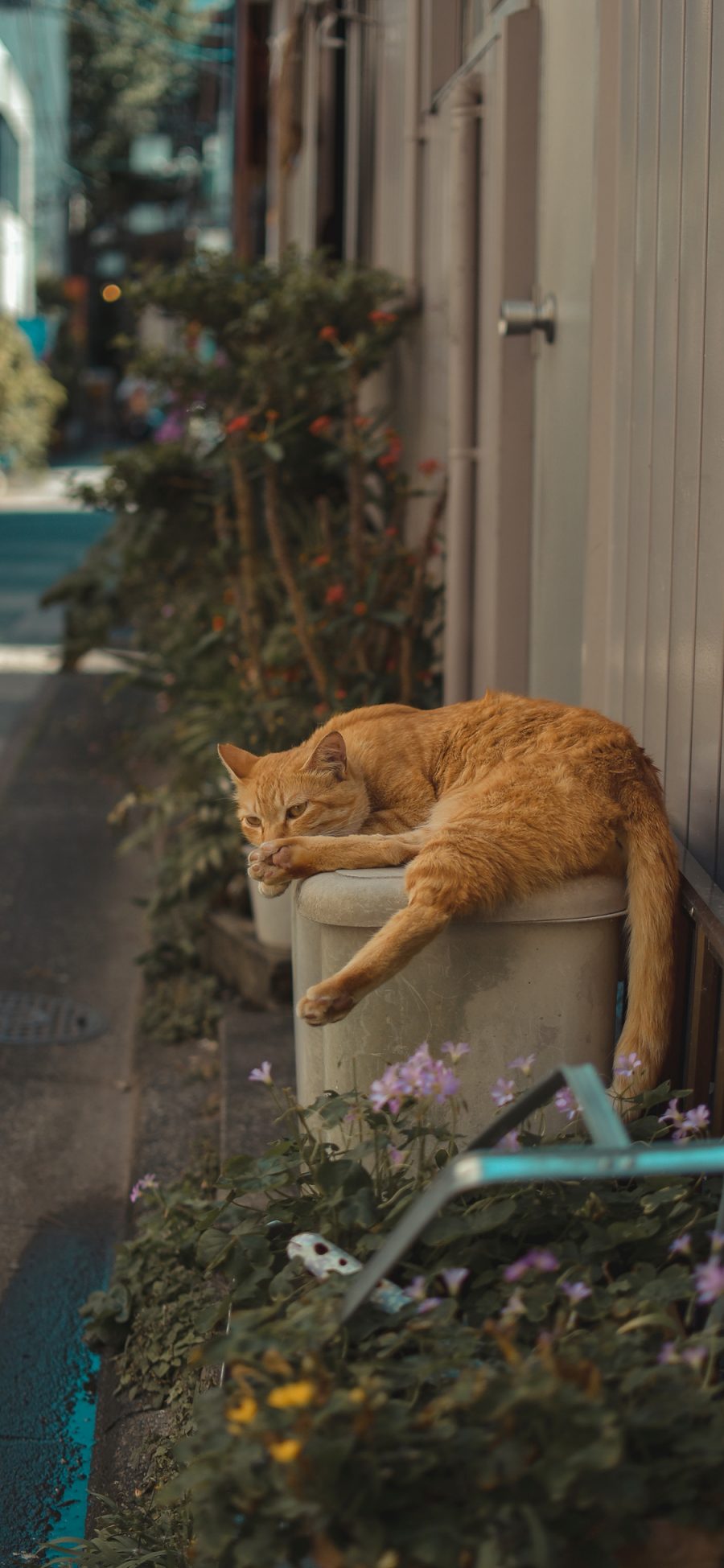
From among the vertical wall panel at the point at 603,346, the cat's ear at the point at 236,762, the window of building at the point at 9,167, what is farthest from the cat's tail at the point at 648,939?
the window of building at the point at 9,167

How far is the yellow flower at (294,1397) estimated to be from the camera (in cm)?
148

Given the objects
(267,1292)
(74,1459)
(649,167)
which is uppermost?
(649,167)

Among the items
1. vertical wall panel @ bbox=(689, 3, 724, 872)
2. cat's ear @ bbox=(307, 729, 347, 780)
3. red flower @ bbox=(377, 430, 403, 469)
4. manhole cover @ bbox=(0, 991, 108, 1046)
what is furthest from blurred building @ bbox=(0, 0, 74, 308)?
cat's ear @ bbox=(307, 729, 347, 780)

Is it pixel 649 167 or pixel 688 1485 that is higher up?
pixel 649 167

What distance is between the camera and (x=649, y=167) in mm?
3012

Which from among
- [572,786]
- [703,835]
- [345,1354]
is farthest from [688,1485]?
[703,835]

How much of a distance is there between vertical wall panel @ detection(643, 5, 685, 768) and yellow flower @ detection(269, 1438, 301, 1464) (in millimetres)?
Result: 1774

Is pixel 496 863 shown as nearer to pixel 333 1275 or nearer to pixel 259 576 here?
pixel 333 1275

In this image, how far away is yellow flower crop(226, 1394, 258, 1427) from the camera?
151cm

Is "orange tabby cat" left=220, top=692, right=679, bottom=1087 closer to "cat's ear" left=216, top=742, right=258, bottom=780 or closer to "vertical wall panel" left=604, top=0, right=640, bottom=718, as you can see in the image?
"cat's ear" left=216, top=742, right=258, bottom=780

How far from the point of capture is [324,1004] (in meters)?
2.22

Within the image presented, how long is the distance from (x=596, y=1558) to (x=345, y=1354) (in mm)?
379

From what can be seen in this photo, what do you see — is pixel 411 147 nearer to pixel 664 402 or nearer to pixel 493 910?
pixel 664 402

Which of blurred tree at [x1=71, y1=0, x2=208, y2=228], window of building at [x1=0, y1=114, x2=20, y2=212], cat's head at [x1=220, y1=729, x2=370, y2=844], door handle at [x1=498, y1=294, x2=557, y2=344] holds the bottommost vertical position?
cat's head at [x1=220, y1=729, x2=370, y2=844]
